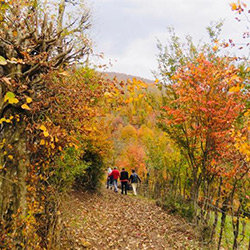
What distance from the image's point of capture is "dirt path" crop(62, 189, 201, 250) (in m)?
7.39

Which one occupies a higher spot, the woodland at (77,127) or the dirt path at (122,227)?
the woodland at (77,127)

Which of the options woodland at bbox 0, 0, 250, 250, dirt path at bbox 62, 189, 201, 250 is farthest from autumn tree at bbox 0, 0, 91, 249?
dirt path at bbox 62, 189, 201, 250

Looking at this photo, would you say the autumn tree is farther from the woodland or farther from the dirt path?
the dirt path

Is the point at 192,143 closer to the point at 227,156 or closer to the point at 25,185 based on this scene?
the point at 227,156

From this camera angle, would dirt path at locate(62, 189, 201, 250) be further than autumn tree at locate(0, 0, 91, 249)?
Yes

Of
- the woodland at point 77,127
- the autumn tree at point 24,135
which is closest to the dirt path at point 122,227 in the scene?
the woodland at point 77,127

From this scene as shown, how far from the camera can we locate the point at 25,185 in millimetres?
4930

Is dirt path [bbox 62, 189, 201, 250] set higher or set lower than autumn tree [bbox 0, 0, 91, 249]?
lower

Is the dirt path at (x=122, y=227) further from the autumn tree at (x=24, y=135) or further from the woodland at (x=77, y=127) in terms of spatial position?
the autumn tree at (x=24, y=135)

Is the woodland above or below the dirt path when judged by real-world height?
above

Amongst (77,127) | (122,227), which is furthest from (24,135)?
(122,227)

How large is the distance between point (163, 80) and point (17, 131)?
8.70 metres

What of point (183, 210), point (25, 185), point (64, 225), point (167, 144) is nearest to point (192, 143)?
point (183, 210)

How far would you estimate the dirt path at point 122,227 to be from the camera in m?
7.39
